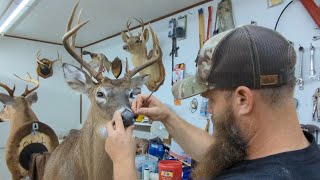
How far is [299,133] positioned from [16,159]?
218 centimetres

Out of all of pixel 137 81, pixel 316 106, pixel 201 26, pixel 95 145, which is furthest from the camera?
pixel 201 26

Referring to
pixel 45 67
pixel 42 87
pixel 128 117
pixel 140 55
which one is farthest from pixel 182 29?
pixel 42 87

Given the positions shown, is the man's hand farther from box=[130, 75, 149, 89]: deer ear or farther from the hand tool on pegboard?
the hand tool on pegboard

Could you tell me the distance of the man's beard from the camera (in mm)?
792

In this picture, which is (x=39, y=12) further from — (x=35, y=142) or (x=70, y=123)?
(x=70, y=123)

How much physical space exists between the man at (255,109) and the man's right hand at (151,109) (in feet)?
2.05

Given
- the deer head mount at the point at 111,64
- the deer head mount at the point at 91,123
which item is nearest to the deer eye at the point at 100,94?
the deer head mount at the point at 91,123

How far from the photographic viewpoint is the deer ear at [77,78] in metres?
1.84

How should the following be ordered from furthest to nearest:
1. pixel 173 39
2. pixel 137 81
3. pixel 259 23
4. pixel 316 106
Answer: pixel 173 39 < pixel 259 23 < pixel 137 81 < pixel 316 106

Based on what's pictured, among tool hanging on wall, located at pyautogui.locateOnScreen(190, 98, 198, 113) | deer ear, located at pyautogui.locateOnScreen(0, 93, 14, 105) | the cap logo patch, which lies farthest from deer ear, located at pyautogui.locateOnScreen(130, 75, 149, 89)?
deer ear, located at pyautogui.locateOnScreen(0, 93, 14, 105)

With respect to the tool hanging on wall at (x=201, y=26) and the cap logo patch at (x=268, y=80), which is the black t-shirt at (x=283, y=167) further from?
the tool hanging on wall at (x=201, y=26)

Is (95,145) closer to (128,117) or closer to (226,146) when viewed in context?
(128,117)

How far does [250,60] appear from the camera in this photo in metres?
0.74

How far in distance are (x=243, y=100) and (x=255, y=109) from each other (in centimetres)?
4
